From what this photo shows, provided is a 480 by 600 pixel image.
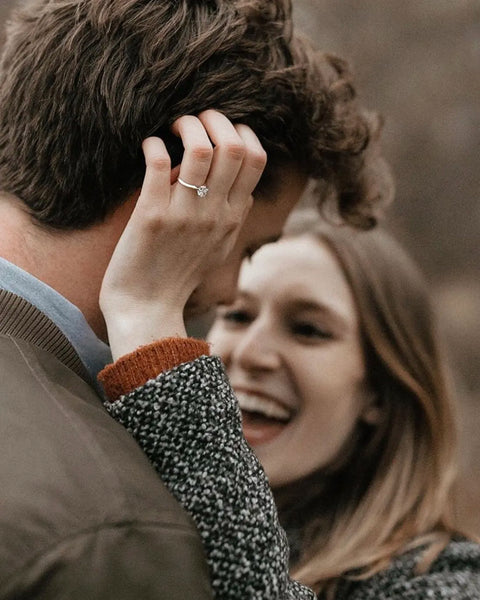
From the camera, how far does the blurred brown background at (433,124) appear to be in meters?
6.59

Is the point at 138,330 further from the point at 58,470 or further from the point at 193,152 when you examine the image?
the point at 58,470

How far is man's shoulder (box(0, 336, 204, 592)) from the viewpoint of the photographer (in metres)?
0.96

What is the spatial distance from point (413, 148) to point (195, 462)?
5.87 metres

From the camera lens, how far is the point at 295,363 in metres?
2.49

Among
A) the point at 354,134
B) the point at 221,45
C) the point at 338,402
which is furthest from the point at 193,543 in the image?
the point at 338,402

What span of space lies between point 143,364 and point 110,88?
447 millimetres

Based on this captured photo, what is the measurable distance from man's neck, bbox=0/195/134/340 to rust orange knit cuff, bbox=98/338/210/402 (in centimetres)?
17

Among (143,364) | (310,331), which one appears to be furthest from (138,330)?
(310,331)

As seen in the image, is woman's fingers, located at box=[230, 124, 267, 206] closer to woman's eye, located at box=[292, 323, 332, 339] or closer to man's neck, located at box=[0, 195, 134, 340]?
man's neck, located at box=[0, 195, 134, 340]

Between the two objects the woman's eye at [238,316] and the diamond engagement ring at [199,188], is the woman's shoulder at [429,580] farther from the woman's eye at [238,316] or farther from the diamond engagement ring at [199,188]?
the diamond engagement ring at [199,188]

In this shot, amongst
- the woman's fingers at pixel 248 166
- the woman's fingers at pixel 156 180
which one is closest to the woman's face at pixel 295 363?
the woman's fingers at pixel 248 166

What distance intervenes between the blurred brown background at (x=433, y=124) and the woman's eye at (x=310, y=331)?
165 inches

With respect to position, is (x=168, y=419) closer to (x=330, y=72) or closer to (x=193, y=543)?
(x=193, y=543)

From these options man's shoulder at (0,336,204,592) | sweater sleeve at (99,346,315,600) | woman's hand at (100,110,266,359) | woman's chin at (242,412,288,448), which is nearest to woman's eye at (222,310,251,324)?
woman's chin at (242,412,288,448)
